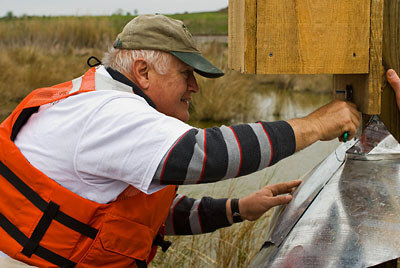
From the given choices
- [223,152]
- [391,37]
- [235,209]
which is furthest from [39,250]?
[391,37]

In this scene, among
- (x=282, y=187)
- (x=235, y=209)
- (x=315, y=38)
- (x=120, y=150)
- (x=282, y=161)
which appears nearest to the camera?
(x=120, y=150)

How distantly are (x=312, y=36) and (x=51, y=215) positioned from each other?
3.14 feet

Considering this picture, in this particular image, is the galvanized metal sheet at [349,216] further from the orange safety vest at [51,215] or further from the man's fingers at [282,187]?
the orange safety vest at [51,215]

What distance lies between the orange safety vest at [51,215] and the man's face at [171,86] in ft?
0.73

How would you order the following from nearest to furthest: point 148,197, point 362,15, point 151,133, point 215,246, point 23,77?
point 151,133
point 362,15
point 148,197
point 215,246
point 23,77

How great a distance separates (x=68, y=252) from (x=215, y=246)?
2148 millimetres

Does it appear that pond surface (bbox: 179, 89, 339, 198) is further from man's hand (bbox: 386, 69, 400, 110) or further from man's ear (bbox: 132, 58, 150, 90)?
man's hand (bbox: 386, 69, 400, 110)

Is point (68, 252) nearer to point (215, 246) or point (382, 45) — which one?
point (382, 45)

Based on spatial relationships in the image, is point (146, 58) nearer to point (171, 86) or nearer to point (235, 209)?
point (171, 86)

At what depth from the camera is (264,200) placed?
6.53 ft

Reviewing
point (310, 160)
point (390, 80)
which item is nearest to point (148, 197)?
point (390, 80)

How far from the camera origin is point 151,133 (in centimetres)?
135

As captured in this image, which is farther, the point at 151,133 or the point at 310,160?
the point at 310,160

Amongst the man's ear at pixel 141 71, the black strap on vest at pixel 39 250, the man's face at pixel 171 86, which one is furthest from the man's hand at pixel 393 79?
the black strap on vest at pixel 39 250
